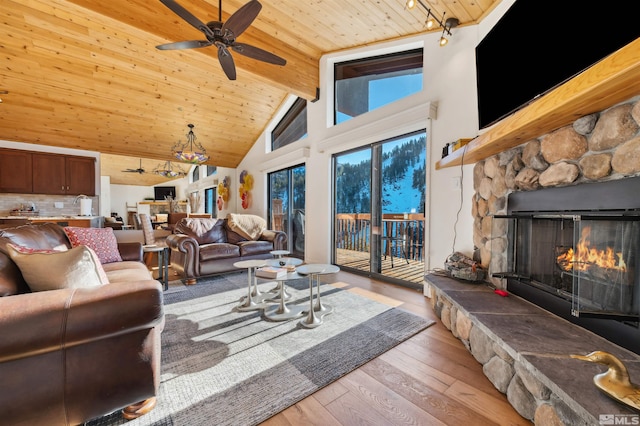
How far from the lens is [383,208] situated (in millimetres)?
3928

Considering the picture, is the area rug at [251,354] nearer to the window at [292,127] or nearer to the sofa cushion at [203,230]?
the sofa cushion at [203,230]

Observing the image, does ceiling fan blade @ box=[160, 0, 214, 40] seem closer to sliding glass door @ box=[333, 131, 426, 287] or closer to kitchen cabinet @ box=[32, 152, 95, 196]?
sliding glass door @ box=[333, 131, 426, 287]

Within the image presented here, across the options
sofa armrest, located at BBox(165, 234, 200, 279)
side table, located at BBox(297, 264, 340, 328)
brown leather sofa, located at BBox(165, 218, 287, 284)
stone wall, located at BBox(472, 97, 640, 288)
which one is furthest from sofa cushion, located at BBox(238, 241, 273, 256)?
stone wall, located at BBox(472, 97, 640, 288)

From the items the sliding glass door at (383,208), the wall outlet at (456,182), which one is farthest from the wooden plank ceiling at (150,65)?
the wall outlet at (456,182)

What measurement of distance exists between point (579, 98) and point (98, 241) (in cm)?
396

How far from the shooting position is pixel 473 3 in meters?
2.47

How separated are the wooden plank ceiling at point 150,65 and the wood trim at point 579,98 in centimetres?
168

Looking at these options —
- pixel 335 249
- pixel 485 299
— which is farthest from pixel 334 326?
pixel 335 249

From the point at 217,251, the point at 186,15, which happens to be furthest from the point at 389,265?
the point at 186,15

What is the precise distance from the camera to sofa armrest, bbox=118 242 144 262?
301cm

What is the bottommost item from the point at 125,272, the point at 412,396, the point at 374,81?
the point at 412,396

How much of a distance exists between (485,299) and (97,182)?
7.53 metres

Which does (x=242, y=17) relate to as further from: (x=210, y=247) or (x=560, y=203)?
(x=210, y=247)

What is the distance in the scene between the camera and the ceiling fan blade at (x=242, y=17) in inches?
84.2
